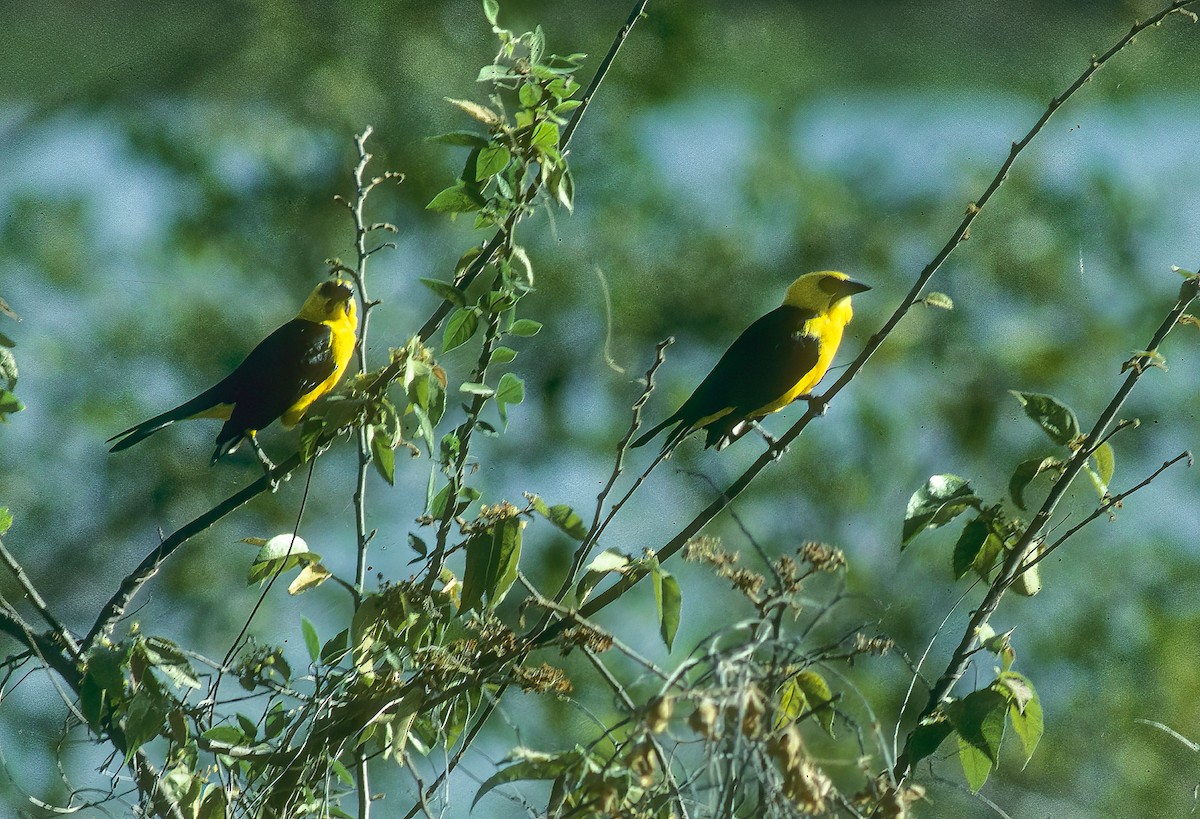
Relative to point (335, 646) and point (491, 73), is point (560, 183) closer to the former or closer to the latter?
point (491, 73)

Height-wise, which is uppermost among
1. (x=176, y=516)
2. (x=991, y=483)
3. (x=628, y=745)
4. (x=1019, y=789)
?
(x=176, y=516)

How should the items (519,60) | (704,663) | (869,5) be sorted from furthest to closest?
1. (869,5)
2. (519,60)
3. (704,663)

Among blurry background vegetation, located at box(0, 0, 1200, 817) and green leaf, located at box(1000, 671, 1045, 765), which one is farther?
blurry background vegetation, located at box(0, 0, 1200, 817)

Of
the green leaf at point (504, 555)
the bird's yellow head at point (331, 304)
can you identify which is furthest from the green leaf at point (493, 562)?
the bird's yellow head at point (331, 304)

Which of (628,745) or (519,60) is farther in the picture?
(519,60)

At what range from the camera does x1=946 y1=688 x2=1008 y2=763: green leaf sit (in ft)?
3.79

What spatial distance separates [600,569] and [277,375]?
1.75m

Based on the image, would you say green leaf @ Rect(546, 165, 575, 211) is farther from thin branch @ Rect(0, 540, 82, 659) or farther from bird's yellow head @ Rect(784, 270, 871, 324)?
bird's yellow head @ Rect(784, 270, 871, 324)

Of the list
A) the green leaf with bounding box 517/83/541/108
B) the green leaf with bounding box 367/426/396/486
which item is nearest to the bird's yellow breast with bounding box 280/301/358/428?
the green leaf with bounding box 367/426/396/486

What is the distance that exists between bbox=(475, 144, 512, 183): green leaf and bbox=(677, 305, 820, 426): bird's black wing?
1.10m

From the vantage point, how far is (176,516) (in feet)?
16.5

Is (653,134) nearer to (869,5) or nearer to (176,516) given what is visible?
(869,5)

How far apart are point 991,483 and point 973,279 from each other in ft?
3.31

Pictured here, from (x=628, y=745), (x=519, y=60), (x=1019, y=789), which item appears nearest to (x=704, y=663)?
(x=628, y=745)
